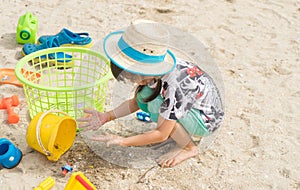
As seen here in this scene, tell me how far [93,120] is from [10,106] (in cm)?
48

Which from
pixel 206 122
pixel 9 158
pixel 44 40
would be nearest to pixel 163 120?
pixel 206 122

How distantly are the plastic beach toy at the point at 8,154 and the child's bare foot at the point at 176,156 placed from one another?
2.11ft

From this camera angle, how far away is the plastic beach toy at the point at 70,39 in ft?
8.57

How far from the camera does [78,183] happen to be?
5.23ft

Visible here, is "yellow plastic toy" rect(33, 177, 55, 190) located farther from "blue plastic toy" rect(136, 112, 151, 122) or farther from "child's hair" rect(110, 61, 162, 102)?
"blue plastic toy" rect(136, 112, 151, 122)

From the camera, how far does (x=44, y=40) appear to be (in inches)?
104

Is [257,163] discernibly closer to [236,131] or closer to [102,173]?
[236,131]

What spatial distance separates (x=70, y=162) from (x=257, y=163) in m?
0.89

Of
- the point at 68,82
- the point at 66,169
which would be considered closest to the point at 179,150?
the point at 66,169

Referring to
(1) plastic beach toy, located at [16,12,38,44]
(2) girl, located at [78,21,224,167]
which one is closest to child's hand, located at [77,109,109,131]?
(2) girl, located at [78,21,224,167]

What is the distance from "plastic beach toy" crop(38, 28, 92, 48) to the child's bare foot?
3.48ft

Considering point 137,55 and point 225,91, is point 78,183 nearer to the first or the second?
point 137,55

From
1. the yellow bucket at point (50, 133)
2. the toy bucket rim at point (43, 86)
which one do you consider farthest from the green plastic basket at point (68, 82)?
the yellow bucket at point (50, 133)

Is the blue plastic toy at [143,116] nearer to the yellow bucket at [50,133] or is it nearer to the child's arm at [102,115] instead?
the child's arm at [102,115]
